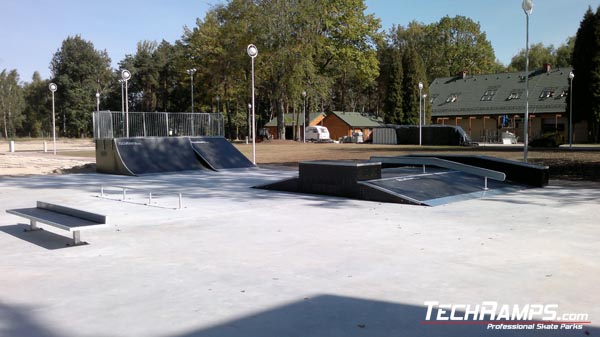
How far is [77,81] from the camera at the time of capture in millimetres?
90125

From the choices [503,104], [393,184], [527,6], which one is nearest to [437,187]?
[393,184]

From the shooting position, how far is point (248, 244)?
7.41 m

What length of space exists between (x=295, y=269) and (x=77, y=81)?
94085 millimetres

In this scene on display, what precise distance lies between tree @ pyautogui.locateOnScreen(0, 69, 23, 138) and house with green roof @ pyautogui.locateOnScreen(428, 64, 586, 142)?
81.7 m

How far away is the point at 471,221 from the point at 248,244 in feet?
13.7

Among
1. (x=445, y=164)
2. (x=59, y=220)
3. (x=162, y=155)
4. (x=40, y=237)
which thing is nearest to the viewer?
(x=59, y=220)

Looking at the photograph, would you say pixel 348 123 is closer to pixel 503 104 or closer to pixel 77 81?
pixel 503 104

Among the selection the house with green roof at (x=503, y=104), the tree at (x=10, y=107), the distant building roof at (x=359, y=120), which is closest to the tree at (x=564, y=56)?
the house with green roof at (x=503, y=104)

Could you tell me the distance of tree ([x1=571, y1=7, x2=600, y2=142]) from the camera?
47.4 metres

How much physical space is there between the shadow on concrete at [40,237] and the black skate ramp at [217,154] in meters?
13.1

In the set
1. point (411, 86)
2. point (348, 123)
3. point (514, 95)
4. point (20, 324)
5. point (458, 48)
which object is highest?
point (458, 48)

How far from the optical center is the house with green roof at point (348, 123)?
71.4 metres

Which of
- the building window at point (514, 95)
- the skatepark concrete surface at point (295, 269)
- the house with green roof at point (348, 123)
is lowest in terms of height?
the skatepark concrete surface at point (295, 269)

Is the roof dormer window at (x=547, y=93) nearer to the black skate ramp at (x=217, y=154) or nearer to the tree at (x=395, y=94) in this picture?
the tree at (x=395, y=94)
